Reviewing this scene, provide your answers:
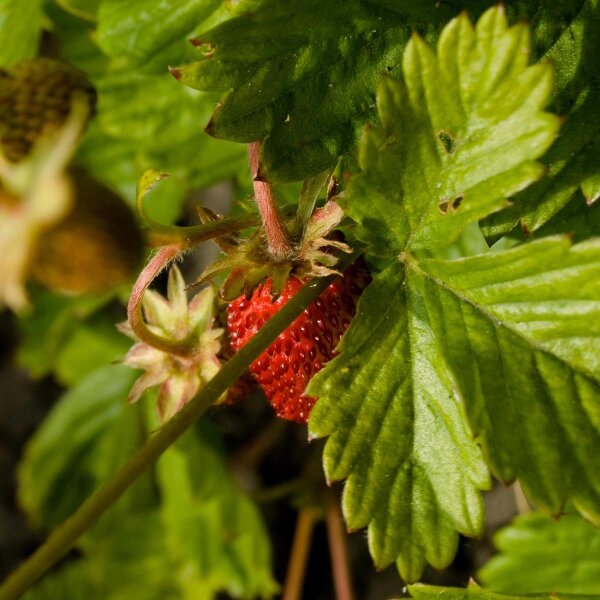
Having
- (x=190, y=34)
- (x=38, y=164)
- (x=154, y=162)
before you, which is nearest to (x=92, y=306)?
(x=154, y=162)

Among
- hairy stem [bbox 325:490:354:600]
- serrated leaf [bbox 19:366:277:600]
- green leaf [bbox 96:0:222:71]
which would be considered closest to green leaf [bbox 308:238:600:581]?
green leaf [bbox 96:0:222:71]

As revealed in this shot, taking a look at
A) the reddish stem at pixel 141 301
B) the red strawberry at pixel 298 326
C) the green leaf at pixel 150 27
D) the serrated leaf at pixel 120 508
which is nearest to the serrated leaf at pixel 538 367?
the red strawberry at pixel 298 326

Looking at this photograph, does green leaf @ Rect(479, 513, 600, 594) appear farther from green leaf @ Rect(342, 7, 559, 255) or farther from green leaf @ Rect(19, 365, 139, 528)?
green leaf @ Rect(19, 365, 139, 528)

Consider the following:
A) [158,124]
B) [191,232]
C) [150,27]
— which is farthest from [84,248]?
[158,124]

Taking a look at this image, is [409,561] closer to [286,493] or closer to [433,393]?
[433,393]

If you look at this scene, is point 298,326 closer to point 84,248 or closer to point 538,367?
point 538,367

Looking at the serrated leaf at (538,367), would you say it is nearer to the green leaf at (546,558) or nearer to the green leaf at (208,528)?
the green leaf at (546,558)
